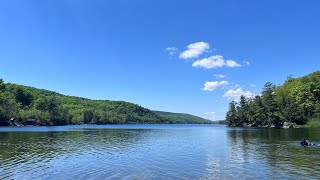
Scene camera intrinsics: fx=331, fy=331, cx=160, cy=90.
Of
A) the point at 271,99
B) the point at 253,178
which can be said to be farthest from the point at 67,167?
the point at 271,99

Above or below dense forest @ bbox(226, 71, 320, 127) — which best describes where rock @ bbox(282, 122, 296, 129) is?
below

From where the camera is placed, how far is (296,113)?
163m

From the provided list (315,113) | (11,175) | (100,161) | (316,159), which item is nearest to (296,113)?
(315,113)

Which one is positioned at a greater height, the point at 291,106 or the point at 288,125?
the point at 291,106

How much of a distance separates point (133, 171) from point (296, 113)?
14771cm

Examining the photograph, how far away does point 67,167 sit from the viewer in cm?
3566

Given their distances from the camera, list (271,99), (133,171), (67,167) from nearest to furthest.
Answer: (133,171)
(67,167)
(271,99)

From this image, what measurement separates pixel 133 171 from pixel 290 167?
53.1ft

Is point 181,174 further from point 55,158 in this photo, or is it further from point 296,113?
point 296,113

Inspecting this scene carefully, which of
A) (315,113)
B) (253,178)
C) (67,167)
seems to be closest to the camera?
(253,178)

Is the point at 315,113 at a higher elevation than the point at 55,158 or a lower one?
higher

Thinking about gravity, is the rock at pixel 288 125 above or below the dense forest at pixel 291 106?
below

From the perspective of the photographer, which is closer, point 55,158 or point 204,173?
point 204,173

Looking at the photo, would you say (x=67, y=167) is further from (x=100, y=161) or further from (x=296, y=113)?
(x=296, y=113)
